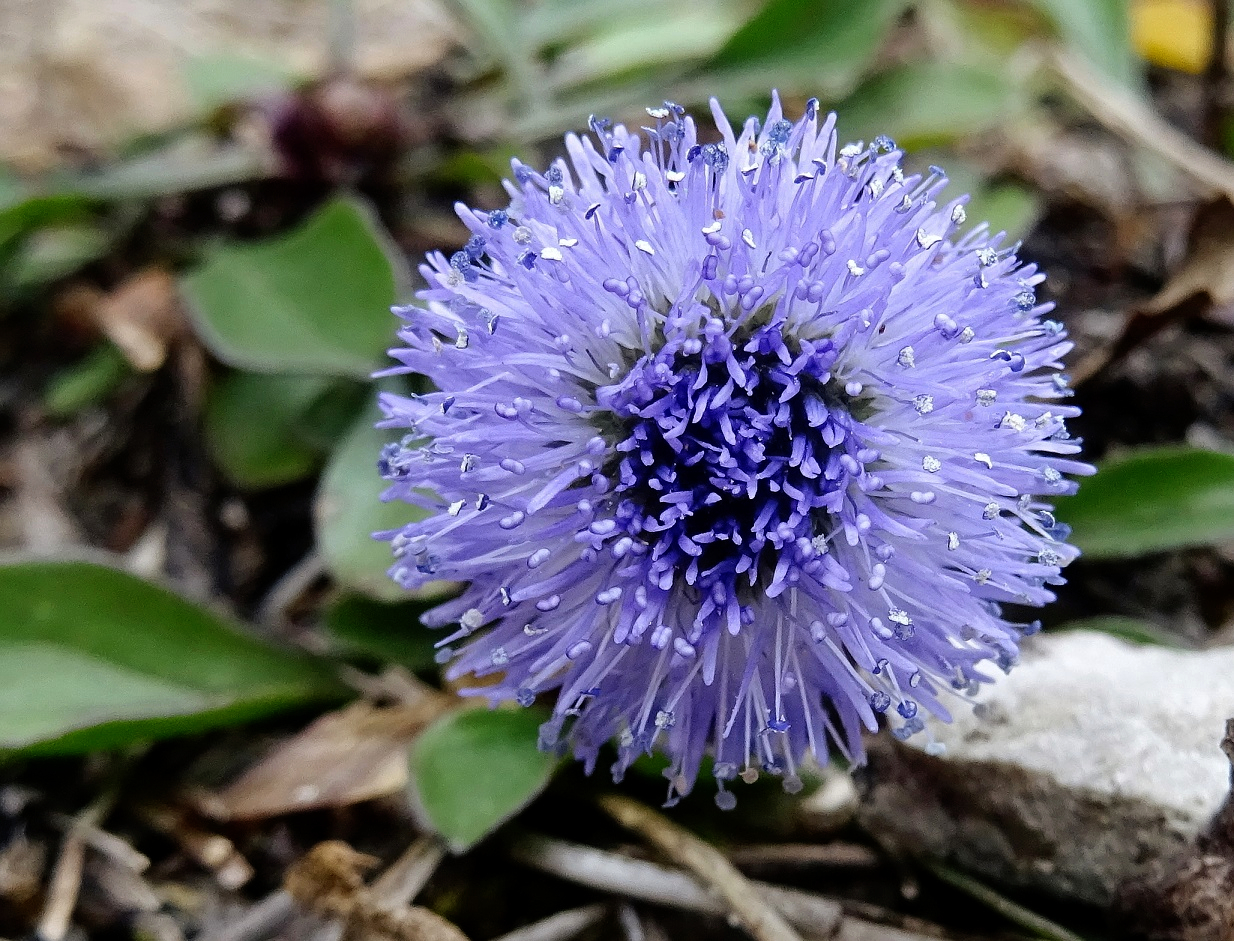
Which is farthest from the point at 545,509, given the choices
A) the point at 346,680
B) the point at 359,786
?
the point at 346,680

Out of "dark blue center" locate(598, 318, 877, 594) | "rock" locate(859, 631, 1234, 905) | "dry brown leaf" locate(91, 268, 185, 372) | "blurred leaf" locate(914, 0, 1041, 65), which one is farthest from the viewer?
"blurred leaf" locate(914, 0, 1041, 65)

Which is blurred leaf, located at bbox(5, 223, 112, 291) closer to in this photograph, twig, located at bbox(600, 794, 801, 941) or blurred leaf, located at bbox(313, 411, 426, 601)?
blurred leaf, located at bbox(313, 411, 426, 601)

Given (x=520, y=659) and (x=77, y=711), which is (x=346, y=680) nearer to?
(x=77, y=711)

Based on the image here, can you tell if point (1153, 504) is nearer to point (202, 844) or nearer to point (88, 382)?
point (202, 844)

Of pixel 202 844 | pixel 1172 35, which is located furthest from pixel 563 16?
pixel 202 844

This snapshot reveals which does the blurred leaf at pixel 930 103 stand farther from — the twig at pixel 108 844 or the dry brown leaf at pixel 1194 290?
the twig at pixel 108 844

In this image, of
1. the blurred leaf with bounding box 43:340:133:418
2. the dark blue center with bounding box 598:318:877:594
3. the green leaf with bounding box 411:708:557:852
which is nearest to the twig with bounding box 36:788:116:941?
the green leaf with bounding box 411:708:557:852
